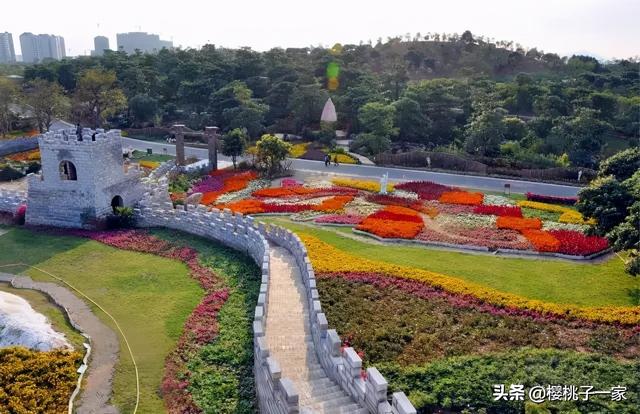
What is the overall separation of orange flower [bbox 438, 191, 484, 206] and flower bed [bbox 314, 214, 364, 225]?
6.26m

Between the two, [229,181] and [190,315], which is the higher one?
[229,181]

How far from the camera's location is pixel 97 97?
5075 cm

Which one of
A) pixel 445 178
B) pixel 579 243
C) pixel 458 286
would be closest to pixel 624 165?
pixel 579 243

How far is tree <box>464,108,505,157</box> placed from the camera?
131 feet

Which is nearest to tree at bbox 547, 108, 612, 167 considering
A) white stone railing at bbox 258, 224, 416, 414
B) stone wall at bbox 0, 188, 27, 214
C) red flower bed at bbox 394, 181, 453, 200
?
red flower bed at bbox 394, 181, 453, 200

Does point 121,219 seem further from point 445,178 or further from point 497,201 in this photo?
point 445,178

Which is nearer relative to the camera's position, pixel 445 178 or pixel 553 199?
pixel 553 199

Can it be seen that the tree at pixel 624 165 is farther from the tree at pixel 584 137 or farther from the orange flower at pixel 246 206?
the tree at pixel 584 137

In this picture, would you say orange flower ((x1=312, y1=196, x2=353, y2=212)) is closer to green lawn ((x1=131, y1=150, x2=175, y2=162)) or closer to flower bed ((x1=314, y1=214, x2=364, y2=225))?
flower bed ((x1=314, y1=214, x2=364, y2=225))

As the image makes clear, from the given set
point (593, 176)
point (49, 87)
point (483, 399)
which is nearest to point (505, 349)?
point (483, 399)

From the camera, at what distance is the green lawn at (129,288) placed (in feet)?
45.0

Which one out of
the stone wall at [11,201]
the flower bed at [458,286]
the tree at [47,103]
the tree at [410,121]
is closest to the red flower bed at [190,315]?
the flower bed at [458,286]

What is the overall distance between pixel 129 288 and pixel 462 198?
19013mm

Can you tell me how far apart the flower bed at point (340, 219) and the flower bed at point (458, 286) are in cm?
293
